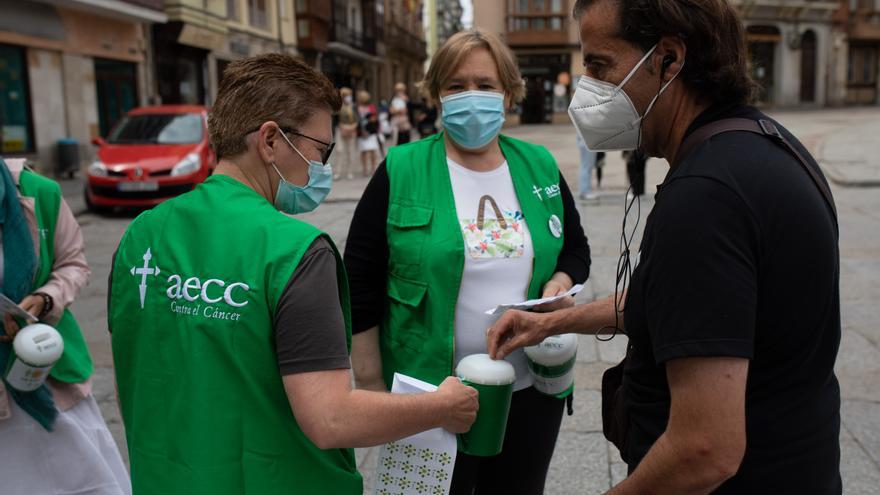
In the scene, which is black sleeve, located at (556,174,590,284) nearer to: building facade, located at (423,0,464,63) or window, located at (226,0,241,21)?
window, located at (226,0,241,21)

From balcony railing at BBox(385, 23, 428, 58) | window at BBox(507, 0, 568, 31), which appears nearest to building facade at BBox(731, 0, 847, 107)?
window at BBox(507, 0, 568, 31)

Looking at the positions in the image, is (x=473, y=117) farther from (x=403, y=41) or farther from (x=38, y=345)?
(x=403, y=41)

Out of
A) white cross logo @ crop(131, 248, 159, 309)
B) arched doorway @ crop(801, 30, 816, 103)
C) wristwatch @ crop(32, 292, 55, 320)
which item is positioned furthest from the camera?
arched doorway @ crop(801, 30, 816, 103)

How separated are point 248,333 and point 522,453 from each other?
117 cm

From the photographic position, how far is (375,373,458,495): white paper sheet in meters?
1.70

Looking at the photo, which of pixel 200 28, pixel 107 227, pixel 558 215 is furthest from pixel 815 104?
pixel 558 215

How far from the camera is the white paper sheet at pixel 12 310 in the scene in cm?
243

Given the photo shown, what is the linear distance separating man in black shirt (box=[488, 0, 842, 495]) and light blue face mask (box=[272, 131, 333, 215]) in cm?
68

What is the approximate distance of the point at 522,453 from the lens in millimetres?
2387

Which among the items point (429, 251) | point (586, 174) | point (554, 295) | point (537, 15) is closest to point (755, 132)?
point (554, 295)

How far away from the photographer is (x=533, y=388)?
2369 mm

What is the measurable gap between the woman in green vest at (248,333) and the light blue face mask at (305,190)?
1 cm

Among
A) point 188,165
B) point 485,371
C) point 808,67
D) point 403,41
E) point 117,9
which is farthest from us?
point 403,41

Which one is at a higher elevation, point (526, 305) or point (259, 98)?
point (259, 98)
